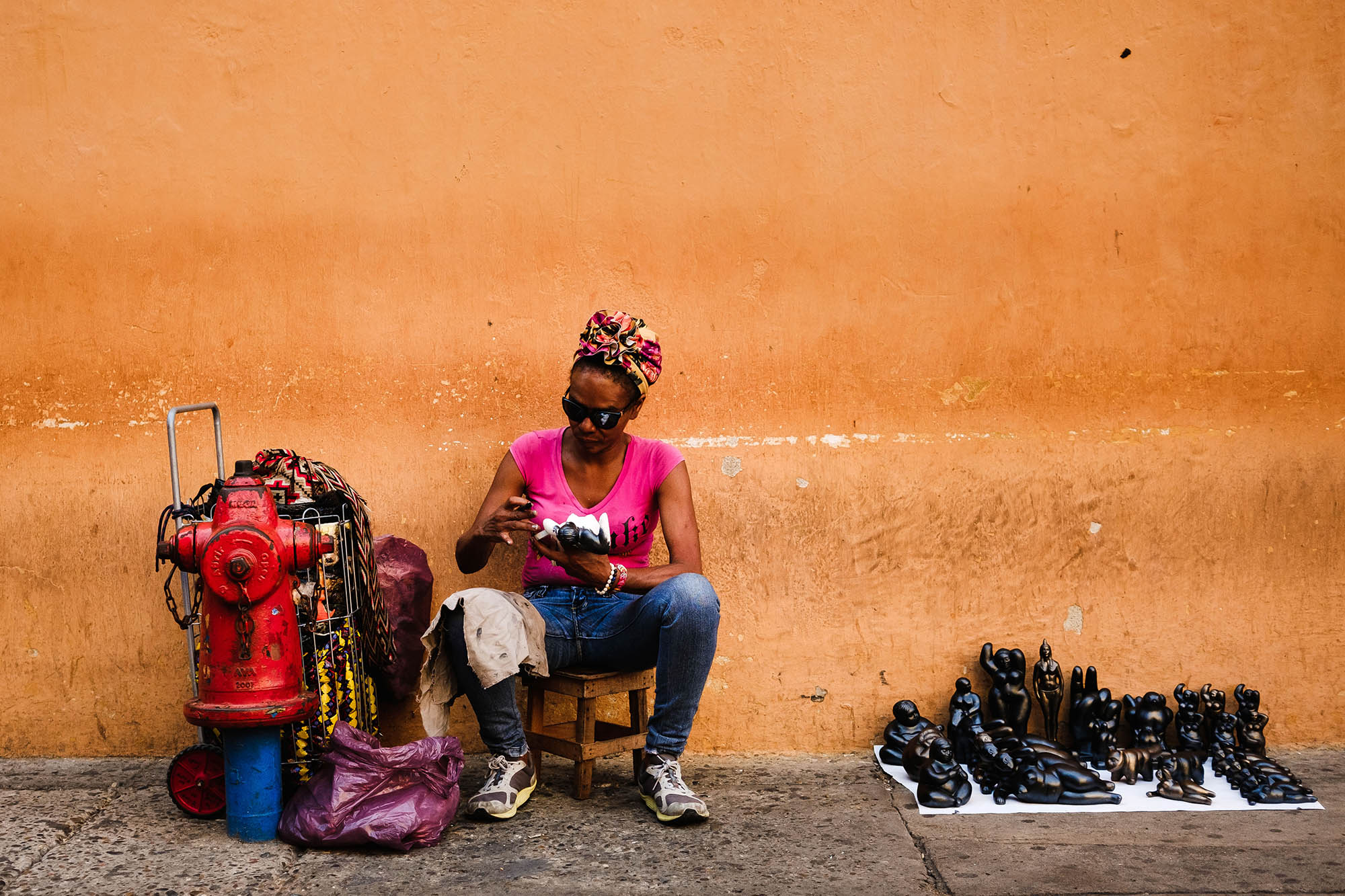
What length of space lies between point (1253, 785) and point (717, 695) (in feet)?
5.52

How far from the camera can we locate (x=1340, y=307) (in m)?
3.85

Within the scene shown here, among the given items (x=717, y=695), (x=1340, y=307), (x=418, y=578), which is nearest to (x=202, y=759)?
(x=418, y=578)

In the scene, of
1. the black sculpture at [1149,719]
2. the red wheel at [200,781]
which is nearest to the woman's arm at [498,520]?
the red wheel at [200,781]

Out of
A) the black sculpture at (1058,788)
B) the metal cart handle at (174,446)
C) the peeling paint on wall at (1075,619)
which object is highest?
the metal cart handle at (174,446)

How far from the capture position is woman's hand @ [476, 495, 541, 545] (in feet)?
10.5

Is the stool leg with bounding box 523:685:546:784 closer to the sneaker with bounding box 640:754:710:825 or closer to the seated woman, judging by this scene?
the seated woman

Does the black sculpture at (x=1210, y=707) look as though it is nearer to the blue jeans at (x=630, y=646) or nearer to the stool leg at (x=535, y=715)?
the blue jeans at (x=630, y=646)

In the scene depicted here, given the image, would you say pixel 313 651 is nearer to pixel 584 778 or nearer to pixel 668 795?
pixel 584 778

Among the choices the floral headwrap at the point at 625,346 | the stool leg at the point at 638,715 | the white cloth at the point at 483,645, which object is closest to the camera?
the white cloth at the point at 483,645

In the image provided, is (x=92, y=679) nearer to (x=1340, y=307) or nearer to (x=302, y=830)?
(x=302, y=830)

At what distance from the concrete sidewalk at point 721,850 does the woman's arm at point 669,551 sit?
691 millimetres

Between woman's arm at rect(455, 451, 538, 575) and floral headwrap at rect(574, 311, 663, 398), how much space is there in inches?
17.5

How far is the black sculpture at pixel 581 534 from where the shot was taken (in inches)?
123

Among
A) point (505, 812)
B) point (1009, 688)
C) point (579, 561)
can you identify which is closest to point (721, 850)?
point (505, 812)
